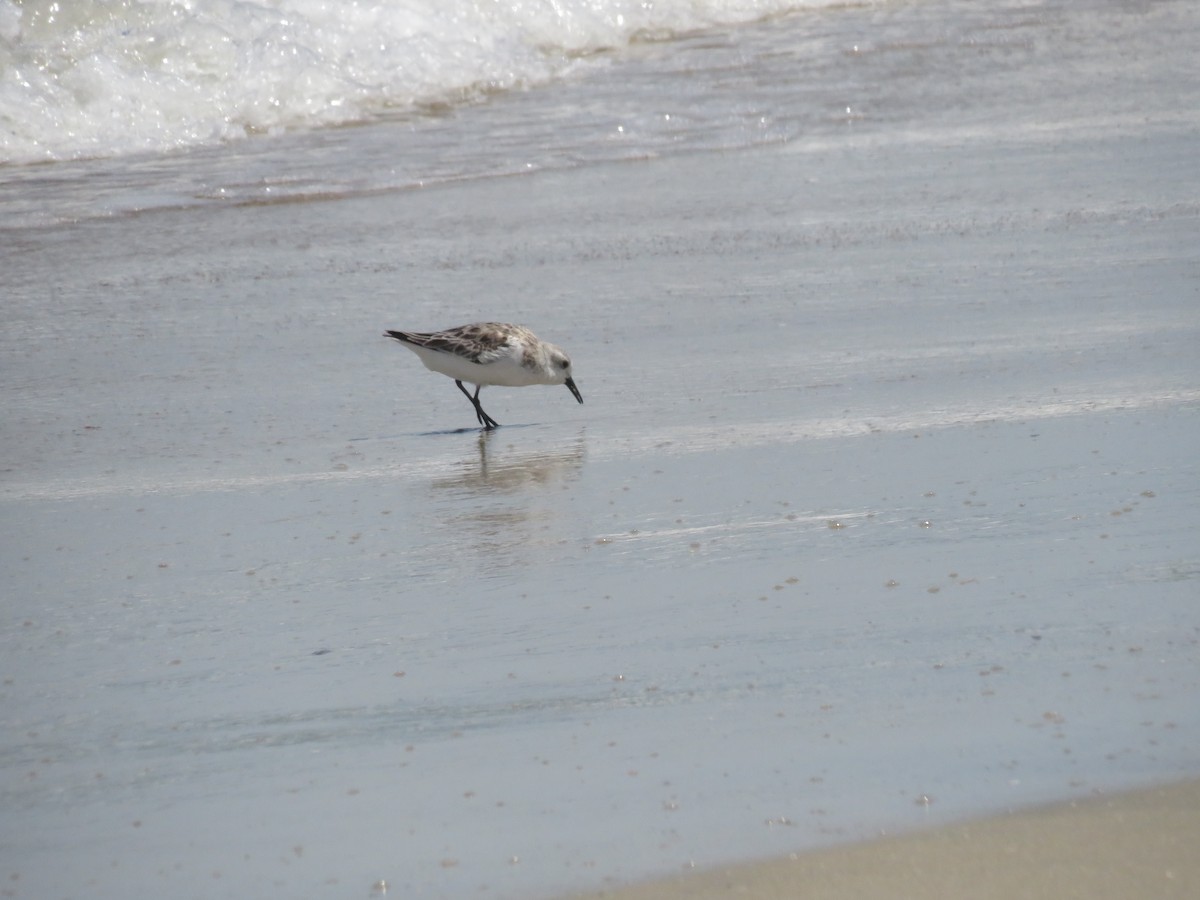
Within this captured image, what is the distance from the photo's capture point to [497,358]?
6551mm

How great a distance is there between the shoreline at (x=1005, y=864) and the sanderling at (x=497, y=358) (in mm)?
3743

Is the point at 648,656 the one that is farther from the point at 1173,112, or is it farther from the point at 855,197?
the point at 1173,112

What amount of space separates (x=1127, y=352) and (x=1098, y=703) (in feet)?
10.6

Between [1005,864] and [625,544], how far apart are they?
6.71ft

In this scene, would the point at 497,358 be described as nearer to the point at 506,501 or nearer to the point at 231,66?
the point at 506,501

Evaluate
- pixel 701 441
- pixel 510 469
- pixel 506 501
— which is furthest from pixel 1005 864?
pixel 510 469

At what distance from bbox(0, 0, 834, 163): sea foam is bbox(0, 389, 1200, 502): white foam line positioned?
8.69 metres

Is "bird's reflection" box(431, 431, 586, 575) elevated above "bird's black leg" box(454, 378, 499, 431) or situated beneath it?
situated beneath

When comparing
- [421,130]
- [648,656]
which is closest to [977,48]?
[421,130]

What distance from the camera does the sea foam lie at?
563 inches

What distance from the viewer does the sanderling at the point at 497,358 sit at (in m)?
6.54

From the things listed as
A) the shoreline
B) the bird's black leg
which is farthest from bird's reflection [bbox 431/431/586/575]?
the shoreline

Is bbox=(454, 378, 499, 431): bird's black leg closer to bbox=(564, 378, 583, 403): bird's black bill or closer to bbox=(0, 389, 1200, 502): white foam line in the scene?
bbox=(564, 378, 583, 403): bird's black bill

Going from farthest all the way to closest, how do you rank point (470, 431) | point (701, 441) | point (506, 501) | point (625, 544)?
1. point (470, 431)
2. point (701, 441)
3. point (506, 501)
4. point (625, 544)
